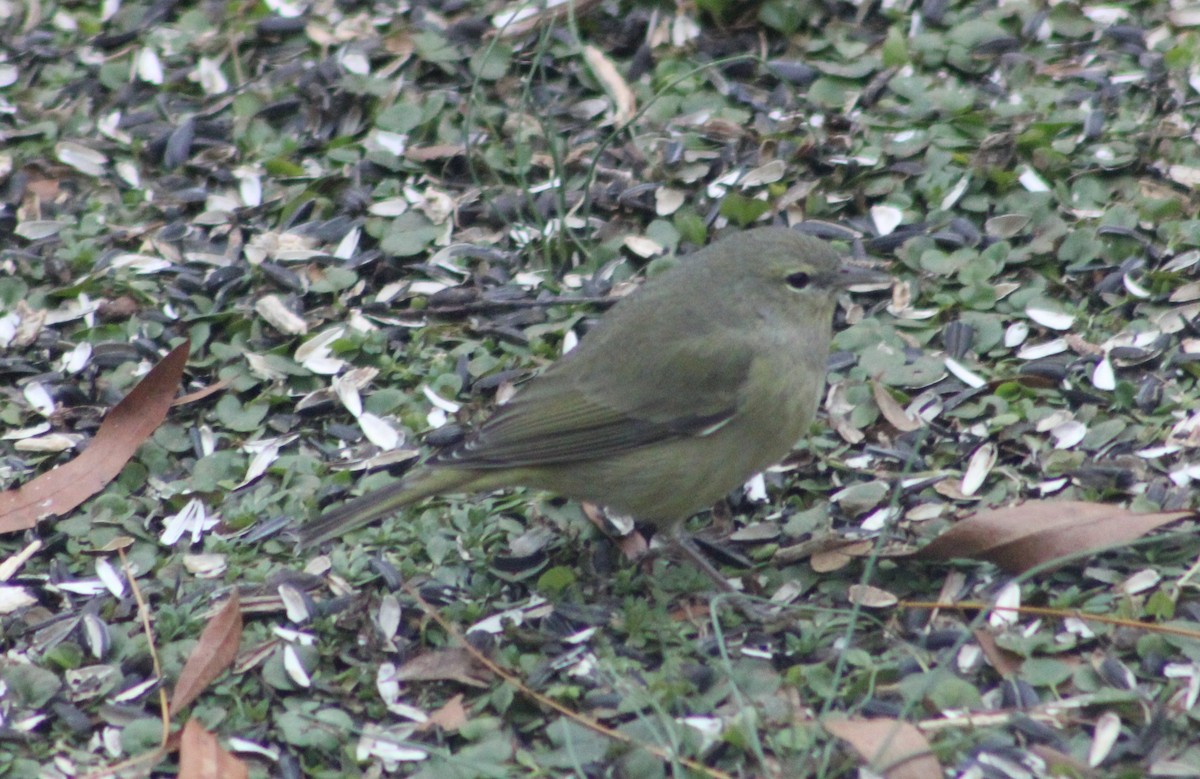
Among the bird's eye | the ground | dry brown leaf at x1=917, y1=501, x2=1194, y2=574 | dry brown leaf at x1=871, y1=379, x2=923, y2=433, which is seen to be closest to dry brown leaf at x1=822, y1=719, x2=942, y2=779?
the ground

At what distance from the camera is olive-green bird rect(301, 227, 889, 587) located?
471 cm

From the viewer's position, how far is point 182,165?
6602mm

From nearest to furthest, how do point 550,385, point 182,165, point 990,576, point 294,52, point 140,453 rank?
point 990,576 < point 550,385 < point 140,453 < point 182,165 < point 294,52

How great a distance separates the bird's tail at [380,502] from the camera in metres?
4.67

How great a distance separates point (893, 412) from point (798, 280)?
25.3 inches

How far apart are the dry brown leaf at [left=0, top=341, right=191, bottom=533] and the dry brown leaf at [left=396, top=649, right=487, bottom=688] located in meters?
1.51

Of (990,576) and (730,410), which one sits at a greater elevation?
(730,410)

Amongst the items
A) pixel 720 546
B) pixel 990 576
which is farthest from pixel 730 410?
pixel 990 576

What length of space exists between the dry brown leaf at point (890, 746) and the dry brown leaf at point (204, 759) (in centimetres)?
163

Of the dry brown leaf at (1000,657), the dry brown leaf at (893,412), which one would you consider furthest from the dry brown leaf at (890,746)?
the dry brown leaf at (893,412)

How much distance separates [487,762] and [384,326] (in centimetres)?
224

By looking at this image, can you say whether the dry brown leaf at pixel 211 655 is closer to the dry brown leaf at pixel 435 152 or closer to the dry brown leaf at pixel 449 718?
the dry brown leaf at pixel 449 718

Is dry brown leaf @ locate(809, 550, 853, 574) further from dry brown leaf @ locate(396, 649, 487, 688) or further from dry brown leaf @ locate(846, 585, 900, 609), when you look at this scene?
dry brown leaf @ locate(396, 649, 487, 688)

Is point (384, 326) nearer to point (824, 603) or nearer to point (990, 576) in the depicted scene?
point (824, 603)
